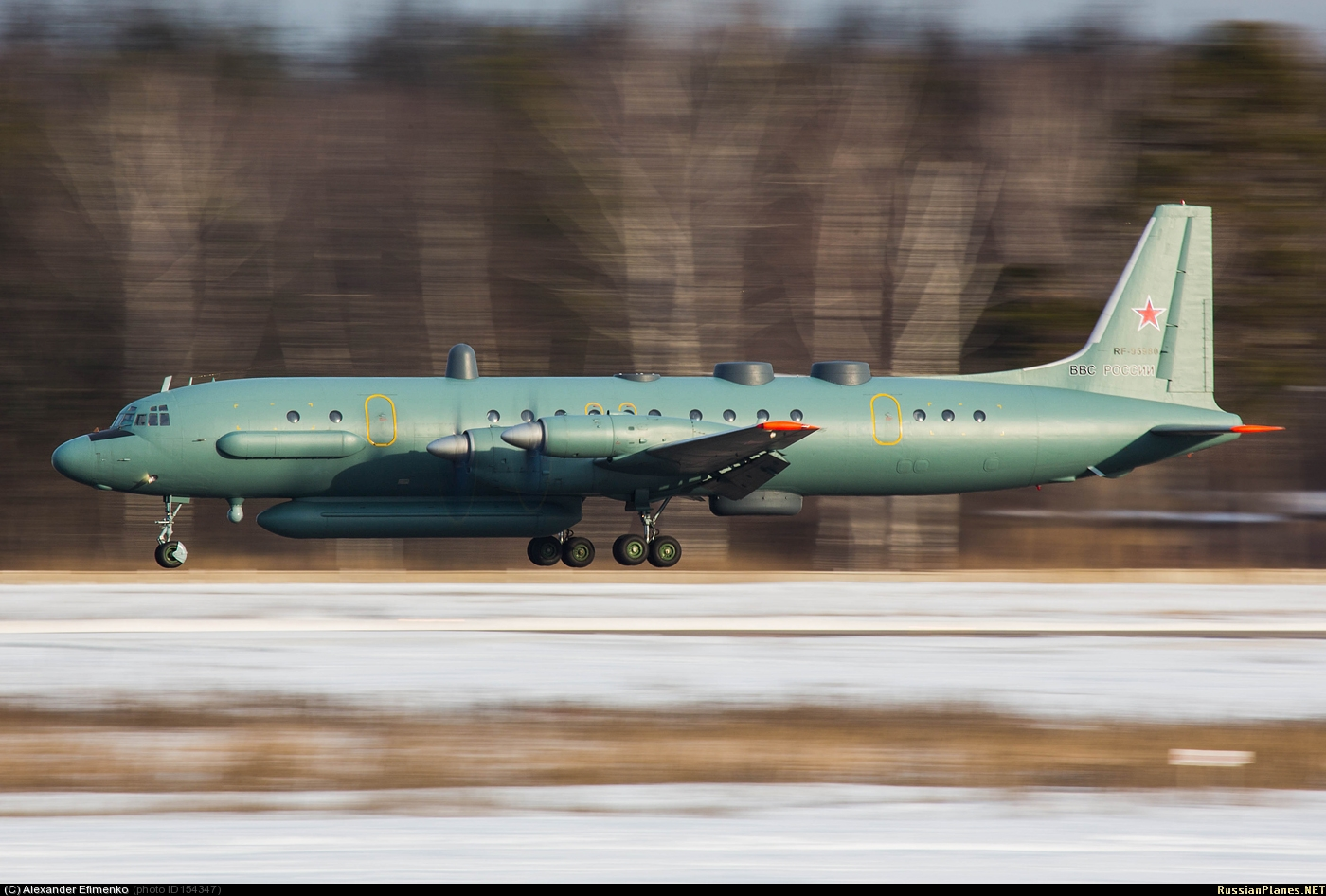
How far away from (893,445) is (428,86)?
13.7 m

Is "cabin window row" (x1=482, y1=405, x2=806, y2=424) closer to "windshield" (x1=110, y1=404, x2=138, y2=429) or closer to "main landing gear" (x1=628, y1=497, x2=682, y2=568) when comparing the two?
"main landing gear" (x1=628, y1=497, x2=682, y2=568)

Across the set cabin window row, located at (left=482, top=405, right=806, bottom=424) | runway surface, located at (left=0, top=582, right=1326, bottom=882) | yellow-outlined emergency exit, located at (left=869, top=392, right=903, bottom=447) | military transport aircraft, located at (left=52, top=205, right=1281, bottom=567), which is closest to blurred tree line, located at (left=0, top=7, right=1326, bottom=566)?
military transport aircraft, located at (left=52, top=205, right=1281, bottom=567)

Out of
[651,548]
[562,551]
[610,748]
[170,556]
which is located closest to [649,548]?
[651,548]

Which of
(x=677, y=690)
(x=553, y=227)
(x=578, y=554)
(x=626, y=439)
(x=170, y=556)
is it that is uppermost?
(x=553, y=227)

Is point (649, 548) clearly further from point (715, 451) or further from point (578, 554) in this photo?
point (715, 451)

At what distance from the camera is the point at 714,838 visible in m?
7.22

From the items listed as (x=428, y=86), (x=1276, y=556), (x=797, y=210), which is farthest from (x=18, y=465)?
(x=1276, y=556)

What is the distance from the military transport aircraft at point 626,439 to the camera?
790 inches

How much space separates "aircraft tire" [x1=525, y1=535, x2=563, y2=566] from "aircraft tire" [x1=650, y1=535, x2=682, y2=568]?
5.18 feet

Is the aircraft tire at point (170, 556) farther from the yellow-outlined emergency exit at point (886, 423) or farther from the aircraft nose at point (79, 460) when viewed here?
the yellow-outlined emergency exit at point (886, 423)

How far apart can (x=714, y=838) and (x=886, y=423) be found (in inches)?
590

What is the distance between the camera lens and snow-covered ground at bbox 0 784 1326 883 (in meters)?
6.62

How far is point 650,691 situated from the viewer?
10859mm

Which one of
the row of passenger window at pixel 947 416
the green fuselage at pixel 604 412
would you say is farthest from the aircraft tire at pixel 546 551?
the row of passenger window at pixel 947 416
